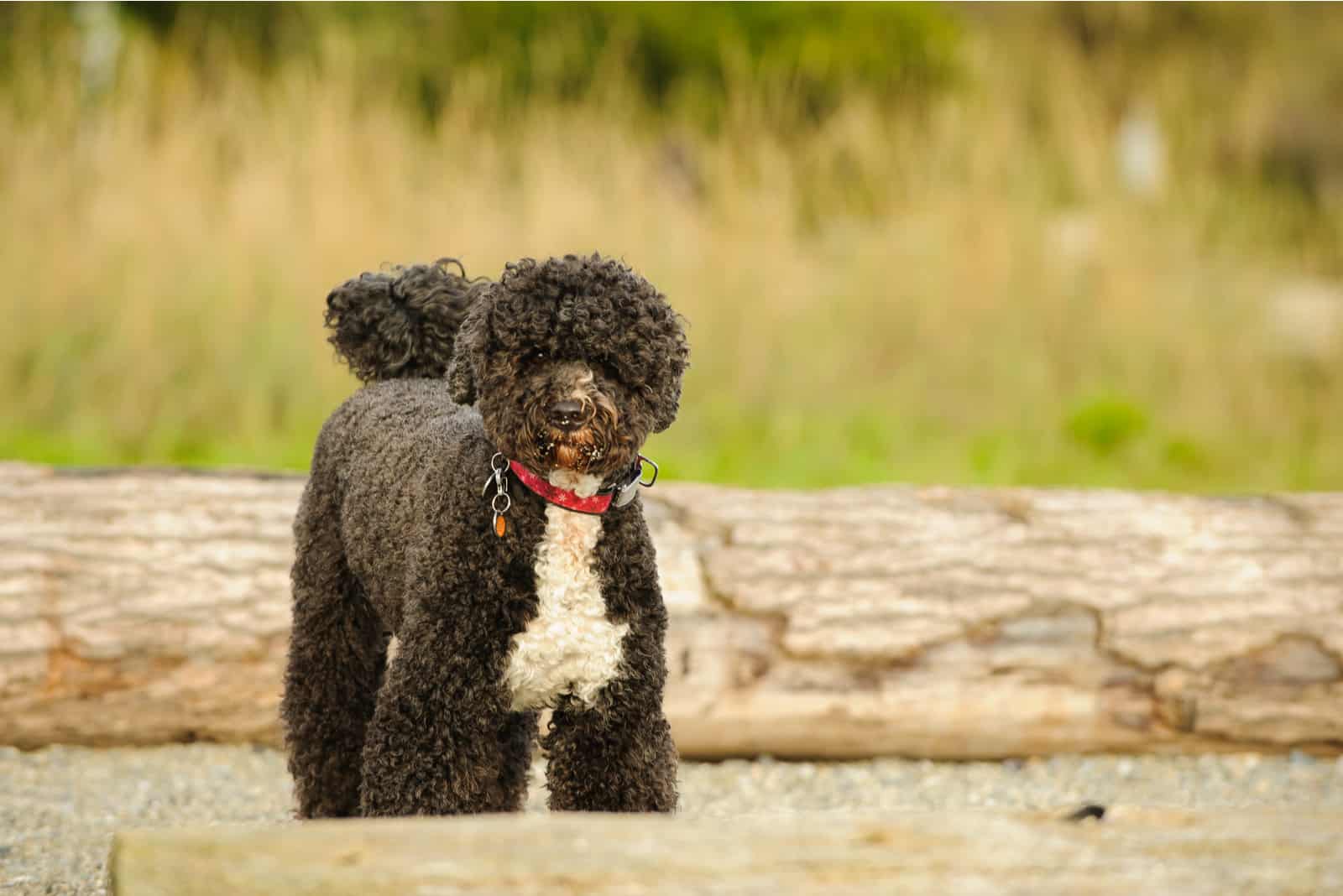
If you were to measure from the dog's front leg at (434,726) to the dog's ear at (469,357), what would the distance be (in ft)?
1.49

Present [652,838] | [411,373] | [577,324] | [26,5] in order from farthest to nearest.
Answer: [26,5]
[411,373]
[577,324]
[652,838]

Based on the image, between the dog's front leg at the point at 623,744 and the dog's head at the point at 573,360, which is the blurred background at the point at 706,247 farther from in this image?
the dog's head at the point at 573,360

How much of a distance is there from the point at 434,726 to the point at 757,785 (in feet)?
6.72

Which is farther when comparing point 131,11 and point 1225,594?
point 131,11

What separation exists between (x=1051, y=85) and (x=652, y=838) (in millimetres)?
10132

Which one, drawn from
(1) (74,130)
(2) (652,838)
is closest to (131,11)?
(1) (74,130)

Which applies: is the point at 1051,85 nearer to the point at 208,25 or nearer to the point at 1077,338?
the point at 1077,338

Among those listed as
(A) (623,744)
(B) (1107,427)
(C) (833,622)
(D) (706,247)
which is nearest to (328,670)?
(A) (623,744)

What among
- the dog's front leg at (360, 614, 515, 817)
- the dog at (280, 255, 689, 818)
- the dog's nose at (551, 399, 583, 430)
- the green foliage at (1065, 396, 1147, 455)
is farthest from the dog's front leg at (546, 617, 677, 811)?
the green foliage at (1065, 396, 1147, 455)

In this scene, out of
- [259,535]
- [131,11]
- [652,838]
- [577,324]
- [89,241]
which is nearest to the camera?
[652,838]

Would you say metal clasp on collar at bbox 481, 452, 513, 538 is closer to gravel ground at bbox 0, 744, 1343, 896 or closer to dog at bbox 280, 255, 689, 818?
dog at bbox 280, 255, 689, 818

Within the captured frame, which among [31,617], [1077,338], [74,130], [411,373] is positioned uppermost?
[74,130]

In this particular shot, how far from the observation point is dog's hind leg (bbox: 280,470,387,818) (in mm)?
3725

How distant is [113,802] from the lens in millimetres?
4465
